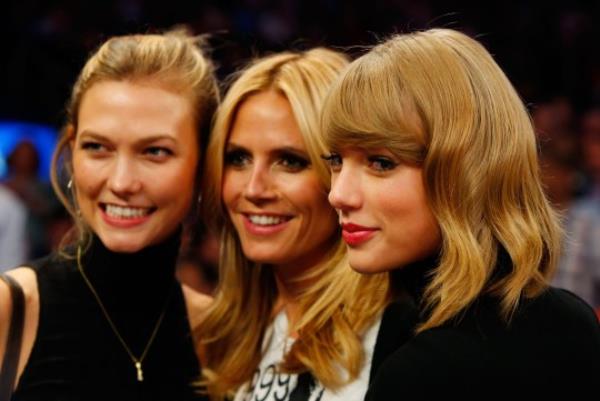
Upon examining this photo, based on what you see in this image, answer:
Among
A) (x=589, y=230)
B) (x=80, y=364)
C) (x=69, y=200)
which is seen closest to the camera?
(x=80, y=364)

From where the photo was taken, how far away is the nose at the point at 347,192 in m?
1.82

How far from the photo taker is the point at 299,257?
2.45m

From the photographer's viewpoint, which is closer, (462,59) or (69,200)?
(462,59)

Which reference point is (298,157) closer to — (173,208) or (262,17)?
(173,208)

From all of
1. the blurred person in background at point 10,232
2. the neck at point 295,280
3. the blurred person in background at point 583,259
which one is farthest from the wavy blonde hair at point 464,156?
the blurred person in background at point 10,232

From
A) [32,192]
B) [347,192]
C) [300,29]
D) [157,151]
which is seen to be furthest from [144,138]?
[300,29]

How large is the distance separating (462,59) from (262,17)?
566 centimetres

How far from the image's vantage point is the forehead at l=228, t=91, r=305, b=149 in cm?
236

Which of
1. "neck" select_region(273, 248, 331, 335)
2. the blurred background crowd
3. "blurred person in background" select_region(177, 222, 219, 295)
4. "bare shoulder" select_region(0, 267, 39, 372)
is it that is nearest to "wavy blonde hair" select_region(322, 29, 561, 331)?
"neck" select_region(273, 248, 331, 335)

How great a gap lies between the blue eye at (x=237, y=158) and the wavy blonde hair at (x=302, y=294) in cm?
2

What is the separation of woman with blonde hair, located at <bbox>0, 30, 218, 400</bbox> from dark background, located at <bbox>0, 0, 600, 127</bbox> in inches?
163

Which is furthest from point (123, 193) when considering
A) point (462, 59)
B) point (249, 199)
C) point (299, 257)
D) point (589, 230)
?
point (589, 230)

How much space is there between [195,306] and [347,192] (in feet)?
3.35

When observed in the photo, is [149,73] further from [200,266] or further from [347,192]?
[200,266]
